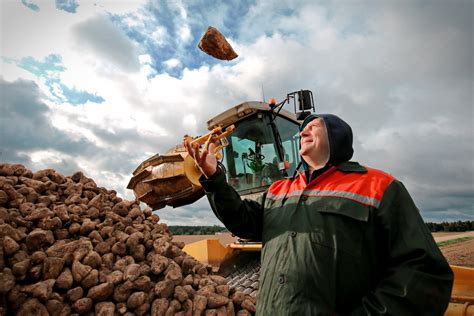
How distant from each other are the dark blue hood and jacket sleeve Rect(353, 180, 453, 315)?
28 centimetres

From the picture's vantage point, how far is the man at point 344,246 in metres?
1.23

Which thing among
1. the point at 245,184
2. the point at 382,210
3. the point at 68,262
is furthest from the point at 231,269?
the point at 382,210

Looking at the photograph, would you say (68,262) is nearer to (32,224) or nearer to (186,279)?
(32,224)

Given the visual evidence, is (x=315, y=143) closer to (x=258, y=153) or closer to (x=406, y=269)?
(x=406, y=269)

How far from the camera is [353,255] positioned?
4.36ft

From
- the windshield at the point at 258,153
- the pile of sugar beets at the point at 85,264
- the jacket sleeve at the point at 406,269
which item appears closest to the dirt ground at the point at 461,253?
the windshield at the point at 258,153

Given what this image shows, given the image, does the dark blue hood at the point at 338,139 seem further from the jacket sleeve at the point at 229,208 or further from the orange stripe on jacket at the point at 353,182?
the jacket sleeve at the point at 229,208

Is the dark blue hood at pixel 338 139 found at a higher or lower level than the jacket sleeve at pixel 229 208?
higher

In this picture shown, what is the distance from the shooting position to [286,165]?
15.2 ft

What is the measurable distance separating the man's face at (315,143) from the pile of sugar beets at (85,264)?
2108mm

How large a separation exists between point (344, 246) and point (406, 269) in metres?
0.23

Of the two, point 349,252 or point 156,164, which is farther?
point 156,164

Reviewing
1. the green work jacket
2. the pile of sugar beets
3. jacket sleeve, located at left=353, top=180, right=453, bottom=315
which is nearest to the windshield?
the pile of sugar beets

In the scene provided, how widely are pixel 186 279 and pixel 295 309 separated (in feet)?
7.22
